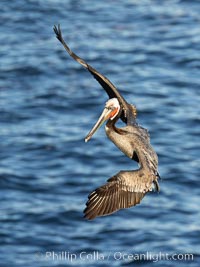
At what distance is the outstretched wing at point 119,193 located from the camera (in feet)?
37.1

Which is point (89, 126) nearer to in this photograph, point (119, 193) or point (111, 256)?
point (111, 256)

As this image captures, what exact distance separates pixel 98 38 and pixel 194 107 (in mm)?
5873

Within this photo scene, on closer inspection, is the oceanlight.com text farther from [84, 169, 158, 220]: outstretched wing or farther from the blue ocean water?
[84, 169, 158, 220]: outstretched wing

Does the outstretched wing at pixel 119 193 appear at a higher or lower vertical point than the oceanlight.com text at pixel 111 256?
lower

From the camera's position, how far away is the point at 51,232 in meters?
23.4

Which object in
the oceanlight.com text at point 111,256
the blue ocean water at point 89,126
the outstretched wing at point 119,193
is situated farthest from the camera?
the blue ocean water at point 89,126

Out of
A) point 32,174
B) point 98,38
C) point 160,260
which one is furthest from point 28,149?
point 98,38

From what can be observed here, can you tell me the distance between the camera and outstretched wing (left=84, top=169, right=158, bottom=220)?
11312 millimetres

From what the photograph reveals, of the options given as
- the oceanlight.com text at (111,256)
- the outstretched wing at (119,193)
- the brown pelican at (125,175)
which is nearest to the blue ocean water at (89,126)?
the oceanlight.com text at (111,256)

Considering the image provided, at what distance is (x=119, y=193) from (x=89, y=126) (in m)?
15.5

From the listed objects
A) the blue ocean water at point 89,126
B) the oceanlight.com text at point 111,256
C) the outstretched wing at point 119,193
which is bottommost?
the outstretched wing at point 119,193

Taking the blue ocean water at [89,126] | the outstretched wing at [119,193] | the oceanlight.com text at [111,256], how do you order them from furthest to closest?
the blue ocean water at [89,126] → the oceanlight.com text at [111,256] → the outstretched wing at [119,193]

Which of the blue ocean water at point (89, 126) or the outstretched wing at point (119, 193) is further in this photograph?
the blue ocean water at point (89, 126)

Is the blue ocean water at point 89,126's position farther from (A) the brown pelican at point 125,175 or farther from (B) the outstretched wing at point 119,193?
(B) the outstretched wing at point 119,193
